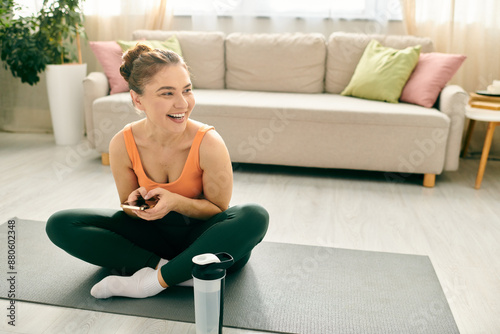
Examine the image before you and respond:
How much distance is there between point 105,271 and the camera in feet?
5.42

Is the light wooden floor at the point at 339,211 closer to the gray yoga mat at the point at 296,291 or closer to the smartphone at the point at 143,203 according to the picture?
the gray yoga mat at the point at 296,291

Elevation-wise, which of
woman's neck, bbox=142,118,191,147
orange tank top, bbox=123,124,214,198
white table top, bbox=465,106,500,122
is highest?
woman's neck, bbox=142,118,191,147

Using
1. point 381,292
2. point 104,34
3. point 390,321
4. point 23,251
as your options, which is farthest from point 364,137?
point 104,34

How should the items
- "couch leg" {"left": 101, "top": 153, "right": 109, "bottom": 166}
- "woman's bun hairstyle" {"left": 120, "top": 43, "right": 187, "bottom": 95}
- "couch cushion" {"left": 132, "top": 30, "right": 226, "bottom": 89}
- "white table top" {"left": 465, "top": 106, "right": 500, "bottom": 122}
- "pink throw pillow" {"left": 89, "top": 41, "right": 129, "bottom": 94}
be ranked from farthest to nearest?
"couch cushion" {"left": 132, "top": 30, "right": 226, "bottom": 89}, "pink throw pillow" {"left": 89, "top": 41, "right": 129, "bottom": 94}, "couch leg" {"left": 101, "top": 153, "right": 109, "bottom": 166}, "white table top" {"left": 465, "top": 106, "right": 500, "bottom": 122}, "woman's bun hairstyle" {"left": 120, "top": 43, "right": 187, "bottom": 95}

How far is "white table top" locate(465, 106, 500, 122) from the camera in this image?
2617 millimetres

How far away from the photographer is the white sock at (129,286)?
58.1 inches

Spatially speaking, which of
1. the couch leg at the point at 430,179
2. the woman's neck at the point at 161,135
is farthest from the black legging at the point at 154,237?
the couch leg at the point at 430,179

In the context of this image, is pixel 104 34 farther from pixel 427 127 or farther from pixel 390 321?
pixel 390 321

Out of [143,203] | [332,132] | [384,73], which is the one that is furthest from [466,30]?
[143,203]

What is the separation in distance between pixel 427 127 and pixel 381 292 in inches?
55.3

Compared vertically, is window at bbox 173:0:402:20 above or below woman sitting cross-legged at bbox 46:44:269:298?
above

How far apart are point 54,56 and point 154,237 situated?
238 cm

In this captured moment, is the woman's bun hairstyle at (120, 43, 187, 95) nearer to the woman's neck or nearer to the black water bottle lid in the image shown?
the woman's neck

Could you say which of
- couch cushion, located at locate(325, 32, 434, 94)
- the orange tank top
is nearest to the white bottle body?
the orange tank top
